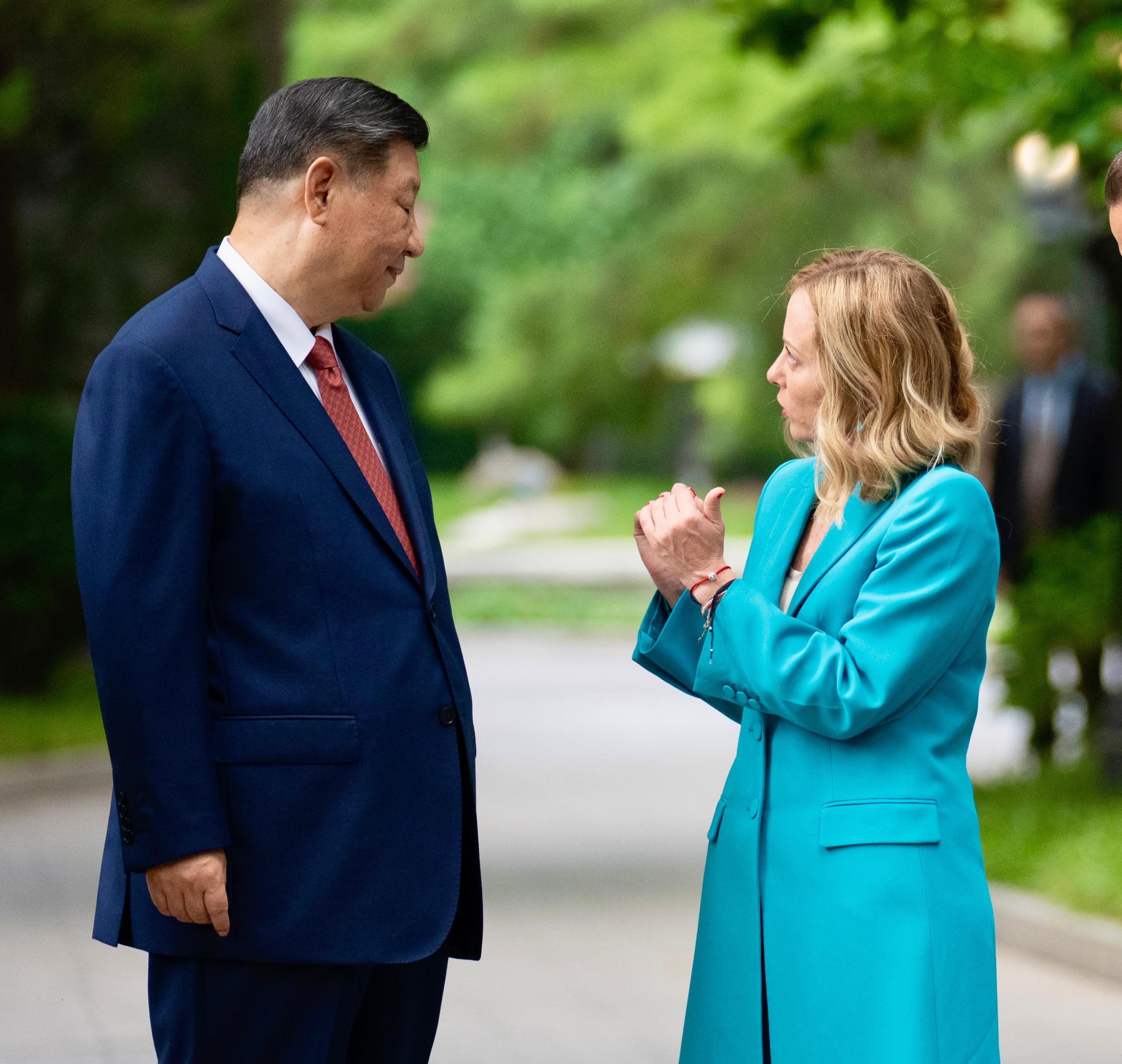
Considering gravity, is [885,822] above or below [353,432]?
below

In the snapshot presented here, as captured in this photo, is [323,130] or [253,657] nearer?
[253,657]

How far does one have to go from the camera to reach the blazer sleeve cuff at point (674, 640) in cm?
310

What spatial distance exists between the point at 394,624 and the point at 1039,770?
663cm

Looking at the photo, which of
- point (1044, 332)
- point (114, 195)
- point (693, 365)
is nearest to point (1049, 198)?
point (1044, 332)

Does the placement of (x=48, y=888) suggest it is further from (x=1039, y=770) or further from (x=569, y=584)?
(x=569, y=584)

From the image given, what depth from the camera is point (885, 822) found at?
284 centimetres

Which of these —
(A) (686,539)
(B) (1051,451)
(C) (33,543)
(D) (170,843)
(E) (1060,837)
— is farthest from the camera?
(C) (33,543)

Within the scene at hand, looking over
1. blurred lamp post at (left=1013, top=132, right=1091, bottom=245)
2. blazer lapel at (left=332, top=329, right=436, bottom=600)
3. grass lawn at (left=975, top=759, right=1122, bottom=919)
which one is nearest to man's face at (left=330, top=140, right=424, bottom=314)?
blazer lapel at (left=332, top=329, right=436, bottom=600)

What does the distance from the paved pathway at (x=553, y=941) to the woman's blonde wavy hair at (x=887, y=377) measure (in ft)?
3.32

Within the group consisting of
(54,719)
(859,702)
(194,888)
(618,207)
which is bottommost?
(194,888)

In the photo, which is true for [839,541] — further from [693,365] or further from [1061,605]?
[693,365]

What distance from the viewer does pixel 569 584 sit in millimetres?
27719

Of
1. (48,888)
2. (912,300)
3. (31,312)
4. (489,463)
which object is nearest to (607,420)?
(489,463)

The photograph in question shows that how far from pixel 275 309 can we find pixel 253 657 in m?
0.61
